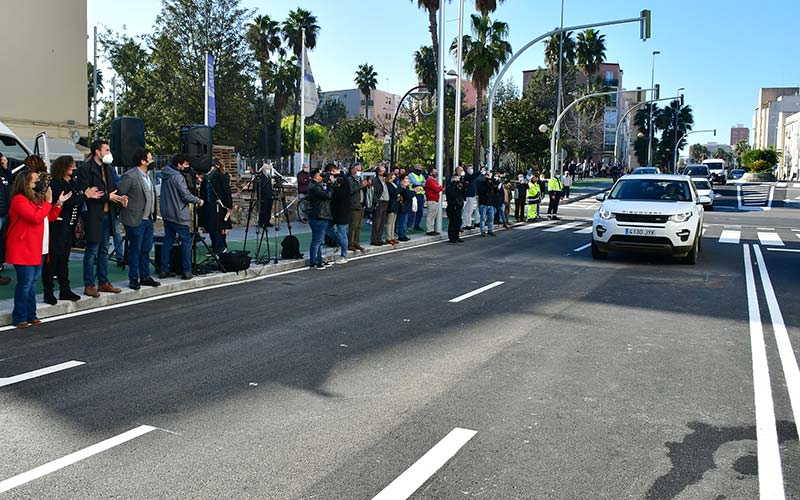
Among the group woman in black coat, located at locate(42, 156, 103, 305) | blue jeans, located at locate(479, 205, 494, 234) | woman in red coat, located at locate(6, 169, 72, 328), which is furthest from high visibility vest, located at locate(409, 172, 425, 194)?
woman in red coat, located at locate(6, 169, 72, 328)

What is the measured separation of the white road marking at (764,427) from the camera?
416 cm

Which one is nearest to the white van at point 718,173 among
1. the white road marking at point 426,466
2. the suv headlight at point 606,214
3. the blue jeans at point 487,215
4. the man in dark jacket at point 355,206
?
the blue jeans at point 487,215

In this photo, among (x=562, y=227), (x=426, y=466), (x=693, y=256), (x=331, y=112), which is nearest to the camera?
(x=426, y=466)

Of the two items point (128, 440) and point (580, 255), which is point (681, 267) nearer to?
point (580, 255)

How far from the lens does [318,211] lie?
44.7 ft

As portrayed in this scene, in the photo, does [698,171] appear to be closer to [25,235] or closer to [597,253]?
[597,253]

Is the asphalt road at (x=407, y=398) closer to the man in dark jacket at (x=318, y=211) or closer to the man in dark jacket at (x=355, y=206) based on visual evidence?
the man in dark jacket at (x=318, y=211)

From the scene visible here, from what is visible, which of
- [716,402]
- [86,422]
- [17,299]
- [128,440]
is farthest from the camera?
[17,299]

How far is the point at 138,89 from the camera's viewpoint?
5347cm

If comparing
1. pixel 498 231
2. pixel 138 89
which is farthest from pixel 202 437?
pixel 138 89

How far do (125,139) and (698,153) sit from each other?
623ft

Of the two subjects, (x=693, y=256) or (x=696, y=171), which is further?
(x=696, y=171)

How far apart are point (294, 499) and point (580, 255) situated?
42.8ft

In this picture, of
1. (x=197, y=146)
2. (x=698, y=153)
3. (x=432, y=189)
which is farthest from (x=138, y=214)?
(x=698, y=153)
